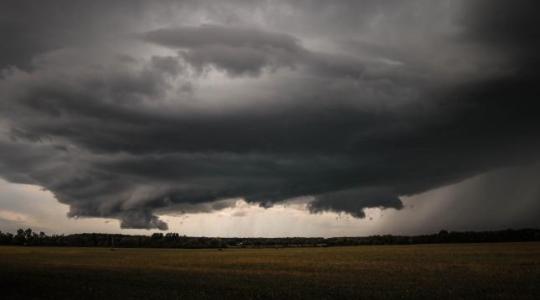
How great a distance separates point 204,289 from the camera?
33375mm

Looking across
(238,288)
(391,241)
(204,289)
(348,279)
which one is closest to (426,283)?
(348,279)

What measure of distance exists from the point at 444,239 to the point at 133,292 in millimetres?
187743

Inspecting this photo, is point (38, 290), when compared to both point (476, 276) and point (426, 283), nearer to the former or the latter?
point (426, 283)

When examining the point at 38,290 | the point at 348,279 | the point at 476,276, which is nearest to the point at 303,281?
the point at 348,279

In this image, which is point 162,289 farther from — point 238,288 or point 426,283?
point 426,283

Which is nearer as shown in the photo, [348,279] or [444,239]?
[348,279]

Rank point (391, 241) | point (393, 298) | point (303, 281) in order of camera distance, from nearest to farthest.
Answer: point (393, 298), point (303, 281), point (391, 241)

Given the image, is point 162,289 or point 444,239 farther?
point 444,239

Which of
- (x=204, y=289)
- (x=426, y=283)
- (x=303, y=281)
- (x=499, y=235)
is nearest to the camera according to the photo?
(x=204, y=289)

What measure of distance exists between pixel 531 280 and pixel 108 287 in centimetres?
3213

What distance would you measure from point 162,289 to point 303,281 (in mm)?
12073

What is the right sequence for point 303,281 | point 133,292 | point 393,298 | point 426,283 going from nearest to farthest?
point 393,298, point 133,292, point 426,283, point 303,281

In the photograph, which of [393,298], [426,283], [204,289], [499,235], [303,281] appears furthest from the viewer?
[499,235]

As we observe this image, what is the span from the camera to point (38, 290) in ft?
104
